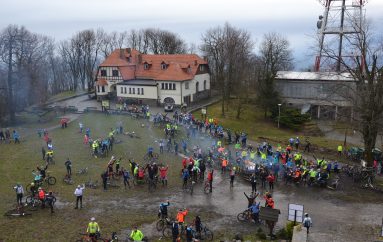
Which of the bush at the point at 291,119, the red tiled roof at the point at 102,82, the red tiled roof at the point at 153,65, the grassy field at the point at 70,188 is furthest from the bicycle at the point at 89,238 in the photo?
the red tiled roof at the point at 102,82

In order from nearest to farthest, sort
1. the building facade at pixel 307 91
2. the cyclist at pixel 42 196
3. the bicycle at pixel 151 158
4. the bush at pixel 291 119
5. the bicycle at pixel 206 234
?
the bicycle at pixel 206 234 < the cyclist at pixel 42 196 < the bicycle at pixel 151 158 < the bush at pixel 291 119 < the building facade at pixel 307 91

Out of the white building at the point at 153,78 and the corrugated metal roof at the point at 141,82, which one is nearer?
the white building at the point at 153,78

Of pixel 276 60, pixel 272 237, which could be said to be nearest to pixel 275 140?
pixel 272 237

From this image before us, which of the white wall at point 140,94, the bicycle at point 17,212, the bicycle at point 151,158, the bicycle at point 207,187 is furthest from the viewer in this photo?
the white wall at point 140,94

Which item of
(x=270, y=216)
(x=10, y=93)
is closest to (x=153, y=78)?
(x=10, y=93)

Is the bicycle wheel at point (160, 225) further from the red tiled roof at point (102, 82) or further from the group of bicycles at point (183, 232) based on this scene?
the red tiled roof at point (102, 82)

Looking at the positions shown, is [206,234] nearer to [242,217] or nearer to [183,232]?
[183,232]

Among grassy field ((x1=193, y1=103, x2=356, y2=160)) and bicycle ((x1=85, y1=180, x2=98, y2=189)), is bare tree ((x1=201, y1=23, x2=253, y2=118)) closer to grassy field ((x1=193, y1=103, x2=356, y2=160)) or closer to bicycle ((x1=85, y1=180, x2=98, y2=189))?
grassy field ((x1=193, y1=103, x2=356, y2=160))
